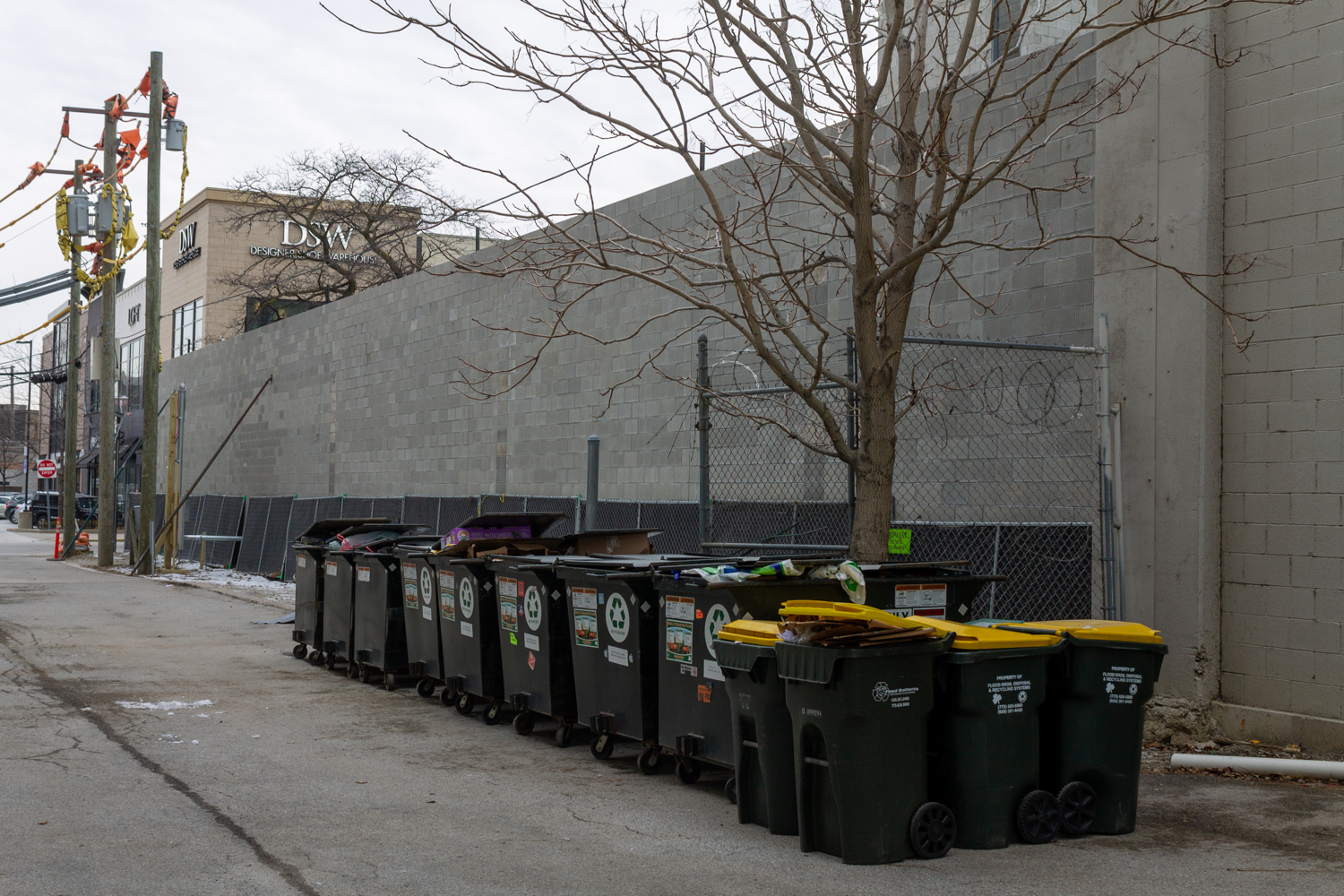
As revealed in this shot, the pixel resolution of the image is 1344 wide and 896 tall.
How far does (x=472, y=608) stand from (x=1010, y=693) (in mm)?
4672

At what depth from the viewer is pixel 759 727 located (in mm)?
6062

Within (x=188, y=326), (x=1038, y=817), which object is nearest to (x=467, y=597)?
(x=1038, y=817)

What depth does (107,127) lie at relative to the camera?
96.8 feet

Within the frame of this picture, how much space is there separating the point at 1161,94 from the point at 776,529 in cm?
557

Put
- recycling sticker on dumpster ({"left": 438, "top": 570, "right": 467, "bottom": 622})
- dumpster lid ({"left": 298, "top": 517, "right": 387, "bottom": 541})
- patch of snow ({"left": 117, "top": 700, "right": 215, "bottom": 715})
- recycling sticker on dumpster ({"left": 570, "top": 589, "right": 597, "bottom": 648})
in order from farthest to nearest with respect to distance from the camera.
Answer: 1. dumpster lid ({"left": 298, "top": 517, "right": 387, "bottom": 541})
2. recycling sticker on dumpster ({"left": 438, "top": 570, "right": 467, "bottom": 622})
3. patch of snow ({"left": 117, "top": 700, "right": 215, "bottom": 715})
4. recycling sticker on dumpster ({"left": 570, "top": 589, "right": 597, "bottom": 648})

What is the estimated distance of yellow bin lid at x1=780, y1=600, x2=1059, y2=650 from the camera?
5777 mm

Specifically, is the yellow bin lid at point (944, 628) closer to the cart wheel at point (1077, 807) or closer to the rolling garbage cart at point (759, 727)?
the rolling garbage cart at point (759, 727)

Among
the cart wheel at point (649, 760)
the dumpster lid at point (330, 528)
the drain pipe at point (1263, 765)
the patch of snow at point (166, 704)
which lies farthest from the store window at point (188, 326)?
the drain pipe at point (1263, 765)

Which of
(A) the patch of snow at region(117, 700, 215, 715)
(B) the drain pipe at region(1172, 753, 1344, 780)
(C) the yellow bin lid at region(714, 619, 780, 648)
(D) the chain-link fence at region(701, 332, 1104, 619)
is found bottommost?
(A) the patch of snow at region(117, 700, 215, 715)

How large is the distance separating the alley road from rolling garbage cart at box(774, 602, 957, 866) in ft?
0.41

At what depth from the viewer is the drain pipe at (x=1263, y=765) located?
23.7 ft

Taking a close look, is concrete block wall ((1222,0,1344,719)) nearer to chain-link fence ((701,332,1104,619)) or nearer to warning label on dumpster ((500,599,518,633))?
chain-link fence ((701,332,1104,619))

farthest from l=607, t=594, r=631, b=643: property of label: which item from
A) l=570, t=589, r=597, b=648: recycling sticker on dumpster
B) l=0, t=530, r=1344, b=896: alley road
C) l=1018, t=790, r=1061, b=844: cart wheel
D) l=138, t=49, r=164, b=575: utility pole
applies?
l=138, t=49, r=164, b=575: utility pole

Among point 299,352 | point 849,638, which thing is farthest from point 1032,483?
point 299,352
